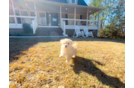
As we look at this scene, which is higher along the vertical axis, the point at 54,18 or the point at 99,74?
the point at 54,18

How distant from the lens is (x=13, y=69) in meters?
1.85

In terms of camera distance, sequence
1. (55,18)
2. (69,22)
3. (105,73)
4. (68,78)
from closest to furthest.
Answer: (68,78) < (105,73) < (55,18) < (69,22)

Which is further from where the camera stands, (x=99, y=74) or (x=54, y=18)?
(x=54, y=18)

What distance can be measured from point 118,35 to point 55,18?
40.9 feet

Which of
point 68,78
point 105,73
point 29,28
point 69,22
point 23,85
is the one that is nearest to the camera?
point 23,85

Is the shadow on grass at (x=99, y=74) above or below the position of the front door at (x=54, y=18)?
below

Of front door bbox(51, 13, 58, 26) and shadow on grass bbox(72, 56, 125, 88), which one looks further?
front door bbox(51, 13, 58, 26)

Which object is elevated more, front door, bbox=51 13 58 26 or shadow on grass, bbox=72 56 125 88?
front door, bbox=51 13 58 26

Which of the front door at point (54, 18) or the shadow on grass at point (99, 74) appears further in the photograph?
the front door at point (54, 18)
